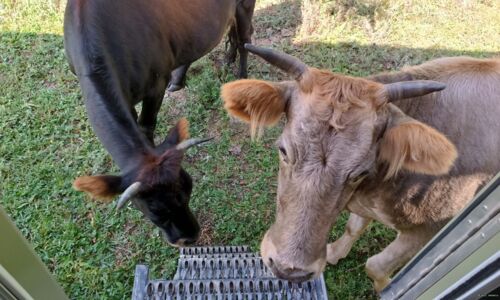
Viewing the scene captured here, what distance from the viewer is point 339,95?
2291 mm

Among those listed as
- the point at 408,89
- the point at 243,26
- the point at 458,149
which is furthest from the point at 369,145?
the point at 243,26

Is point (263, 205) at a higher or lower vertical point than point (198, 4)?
lower

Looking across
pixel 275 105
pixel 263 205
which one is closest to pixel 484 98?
pixel 275 105

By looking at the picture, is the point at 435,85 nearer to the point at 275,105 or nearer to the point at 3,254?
the point at 275,105

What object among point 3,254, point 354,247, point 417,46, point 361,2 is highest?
point 3,254

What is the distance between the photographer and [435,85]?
7.53 ft

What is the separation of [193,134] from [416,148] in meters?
2.96

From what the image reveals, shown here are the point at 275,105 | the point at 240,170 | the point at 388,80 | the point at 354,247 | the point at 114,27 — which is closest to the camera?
the point at 275,105

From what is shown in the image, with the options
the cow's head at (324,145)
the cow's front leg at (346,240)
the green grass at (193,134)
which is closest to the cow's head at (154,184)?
the cow's head at (324,145)

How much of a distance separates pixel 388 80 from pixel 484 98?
685 millimetres

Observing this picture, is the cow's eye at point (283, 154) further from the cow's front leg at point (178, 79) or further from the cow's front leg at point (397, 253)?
the cow's front leg at point (178, 79)

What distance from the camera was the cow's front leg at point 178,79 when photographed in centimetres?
505

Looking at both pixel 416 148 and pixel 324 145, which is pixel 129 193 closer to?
pixel 324 145

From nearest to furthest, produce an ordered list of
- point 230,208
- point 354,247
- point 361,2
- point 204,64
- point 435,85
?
point 435,85 < point 354,247 < point 230,208 < point 204,64 < point 361,2
